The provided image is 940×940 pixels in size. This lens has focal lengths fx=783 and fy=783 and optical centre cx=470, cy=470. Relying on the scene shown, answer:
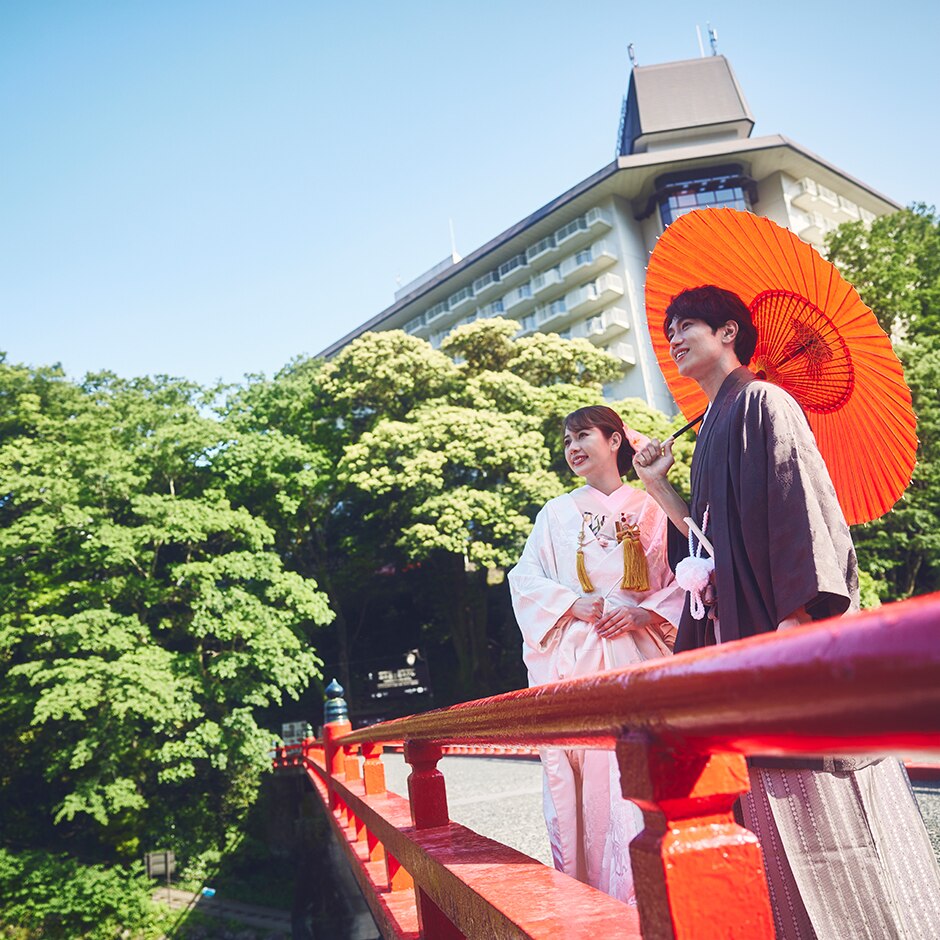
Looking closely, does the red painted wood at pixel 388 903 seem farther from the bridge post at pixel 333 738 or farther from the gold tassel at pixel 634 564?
the bridge post at pixel 333 738

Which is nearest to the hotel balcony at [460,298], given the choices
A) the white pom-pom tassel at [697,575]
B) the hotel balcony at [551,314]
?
the hotel balcony at [551,314]

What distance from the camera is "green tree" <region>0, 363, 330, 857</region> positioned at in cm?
1270

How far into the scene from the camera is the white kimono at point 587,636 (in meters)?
2.17

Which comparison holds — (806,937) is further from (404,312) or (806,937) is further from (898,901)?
(404,312)

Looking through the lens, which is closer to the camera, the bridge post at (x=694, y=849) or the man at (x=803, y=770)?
the bridge post at (x=694, y=849)

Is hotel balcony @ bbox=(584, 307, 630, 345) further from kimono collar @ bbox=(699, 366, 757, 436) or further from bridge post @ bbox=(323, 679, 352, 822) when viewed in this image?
kimono collar @ bbox=(699, 366, 757, 436)

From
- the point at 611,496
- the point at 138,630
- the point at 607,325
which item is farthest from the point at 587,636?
the point at 607,325

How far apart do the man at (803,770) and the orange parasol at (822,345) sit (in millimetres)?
441

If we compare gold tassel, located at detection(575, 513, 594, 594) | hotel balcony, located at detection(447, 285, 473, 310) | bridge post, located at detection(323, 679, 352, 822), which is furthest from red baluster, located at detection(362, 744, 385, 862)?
hotel balcony, located at detection(447, 285, 473, 310)

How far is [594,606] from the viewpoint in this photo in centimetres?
230

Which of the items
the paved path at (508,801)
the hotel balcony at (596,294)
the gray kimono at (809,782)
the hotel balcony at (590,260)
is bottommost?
the paved path at (508,801)

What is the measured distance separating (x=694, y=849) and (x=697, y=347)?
149 cm

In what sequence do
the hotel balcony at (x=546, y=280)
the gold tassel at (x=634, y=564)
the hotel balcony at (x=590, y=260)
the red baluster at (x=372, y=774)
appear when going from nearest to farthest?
the gold tassel at (x=634, y=564) < the red baluster at (x=372, y=774) < the hotel balcony at (x=590, y=260) < the hotel balcony at (x=546, y=280)

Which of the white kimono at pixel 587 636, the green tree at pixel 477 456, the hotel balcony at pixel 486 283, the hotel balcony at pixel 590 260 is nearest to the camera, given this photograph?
the white kimono at pixel 587 636
